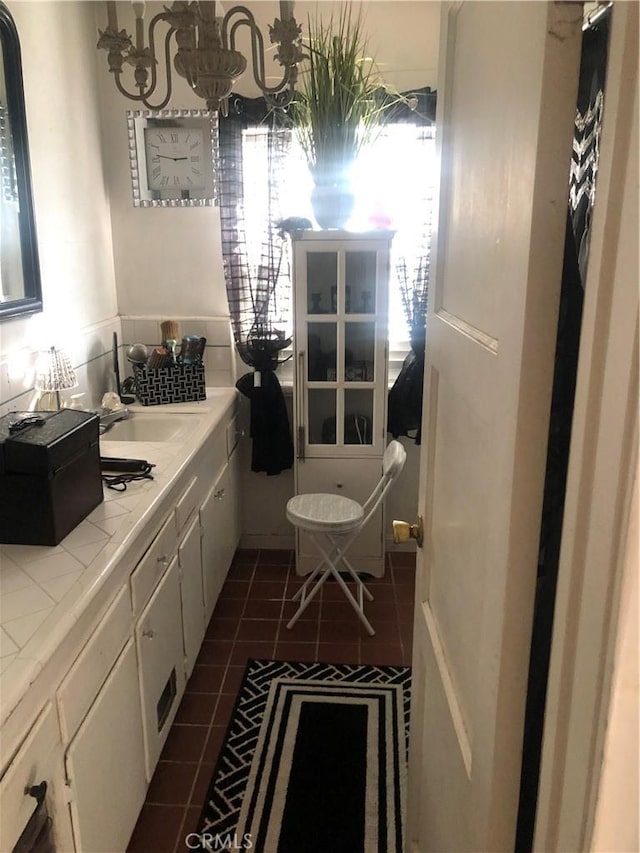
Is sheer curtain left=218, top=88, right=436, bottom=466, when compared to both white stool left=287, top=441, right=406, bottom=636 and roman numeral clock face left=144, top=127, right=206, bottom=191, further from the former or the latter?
white stool left=287, top=441, right=406, bottom=636

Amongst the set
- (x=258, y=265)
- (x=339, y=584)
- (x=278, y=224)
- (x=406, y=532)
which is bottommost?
(x=339, y=584)

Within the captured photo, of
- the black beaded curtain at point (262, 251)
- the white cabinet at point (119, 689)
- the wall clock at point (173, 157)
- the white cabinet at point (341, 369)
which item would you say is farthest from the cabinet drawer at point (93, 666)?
the wall clock at point (173, 157)

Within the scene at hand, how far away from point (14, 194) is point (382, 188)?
5.25 ft

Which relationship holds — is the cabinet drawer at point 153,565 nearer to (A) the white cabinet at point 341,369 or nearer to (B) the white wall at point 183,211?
(A) the white cabinet at point 341,369

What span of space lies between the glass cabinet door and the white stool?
317 mm

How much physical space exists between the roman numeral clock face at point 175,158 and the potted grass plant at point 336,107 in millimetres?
463

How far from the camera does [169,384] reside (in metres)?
2.91

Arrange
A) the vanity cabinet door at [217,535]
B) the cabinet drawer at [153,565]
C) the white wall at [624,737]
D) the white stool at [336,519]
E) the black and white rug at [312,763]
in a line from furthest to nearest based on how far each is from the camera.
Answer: the white stool at [336,519], the vanity cabinet door at [217,535], the black and white rug at [312,763], the cabinet drawer at [153,565], the white wall at [624,737]

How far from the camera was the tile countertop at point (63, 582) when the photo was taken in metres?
1.14

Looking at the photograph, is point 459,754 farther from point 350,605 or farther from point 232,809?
point 350,605

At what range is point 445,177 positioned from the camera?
114cm

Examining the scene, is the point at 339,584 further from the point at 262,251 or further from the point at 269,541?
the point at 262,251

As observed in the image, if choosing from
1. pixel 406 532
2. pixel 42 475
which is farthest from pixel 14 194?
pixel 406 532

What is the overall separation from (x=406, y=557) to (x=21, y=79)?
266 centimetres
